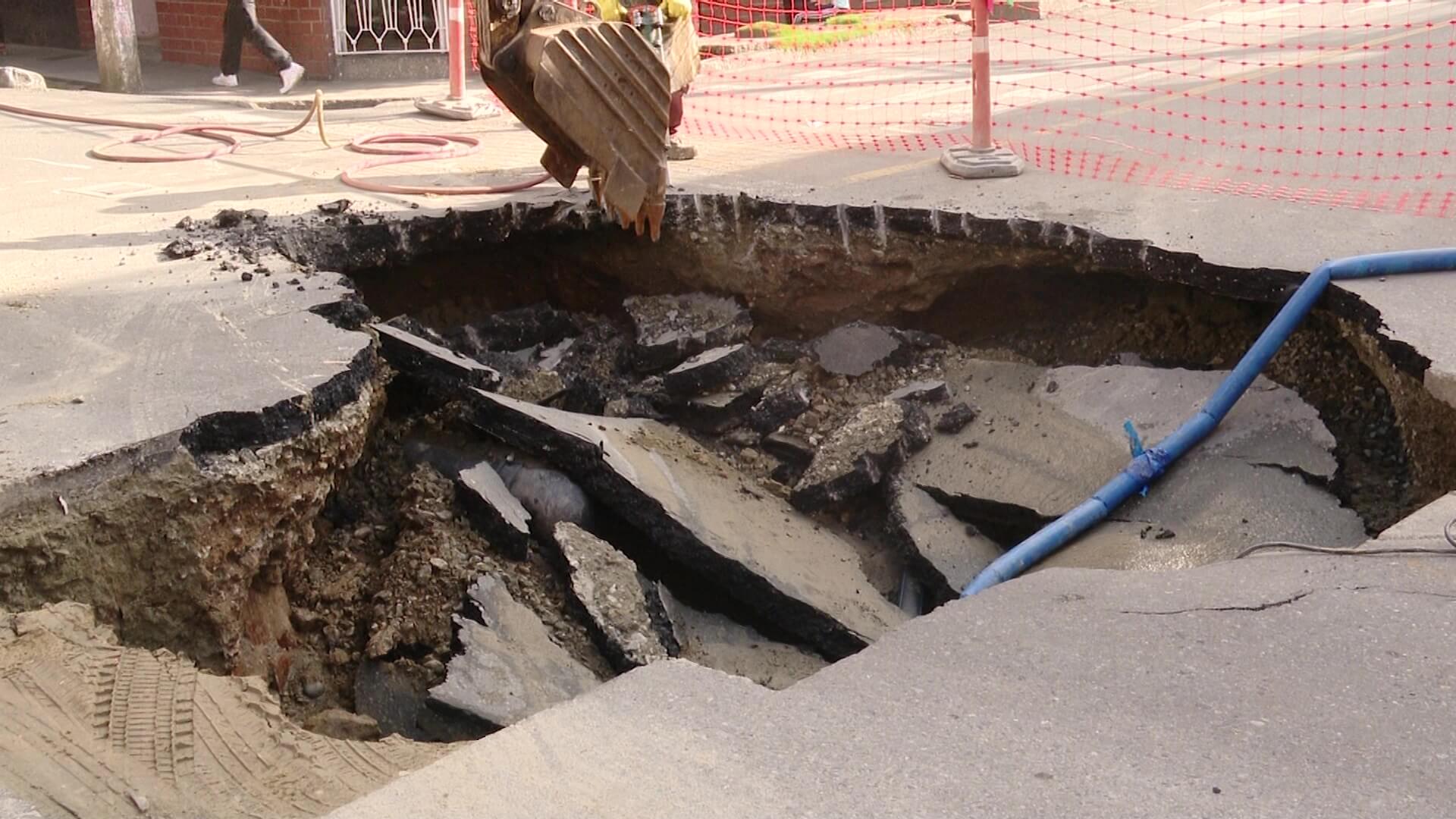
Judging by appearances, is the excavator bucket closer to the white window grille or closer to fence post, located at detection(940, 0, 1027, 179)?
fence post, located at detection(940, 0, 1027, 179)

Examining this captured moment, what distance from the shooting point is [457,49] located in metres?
8.30

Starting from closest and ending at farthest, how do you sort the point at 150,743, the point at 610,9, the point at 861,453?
the point at 150,743, the point at 861,453, the point at 610,9

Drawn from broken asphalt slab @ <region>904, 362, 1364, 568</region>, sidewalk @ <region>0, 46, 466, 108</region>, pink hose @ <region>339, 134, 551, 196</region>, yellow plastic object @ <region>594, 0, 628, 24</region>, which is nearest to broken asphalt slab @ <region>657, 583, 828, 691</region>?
broken asphalt slab @ <region>904, 362, 1364, 568</region>

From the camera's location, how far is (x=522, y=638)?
3467 mm

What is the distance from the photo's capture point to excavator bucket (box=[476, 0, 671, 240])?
4.39 meters

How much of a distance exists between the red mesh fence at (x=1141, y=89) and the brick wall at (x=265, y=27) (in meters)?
3.10

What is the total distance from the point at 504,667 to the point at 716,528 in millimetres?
934

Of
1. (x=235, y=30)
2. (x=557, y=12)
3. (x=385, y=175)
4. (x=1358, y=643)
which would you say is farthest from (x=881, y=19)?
(x=1358, y=643)

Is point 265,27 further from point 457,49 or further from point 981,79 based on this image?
point 981,79

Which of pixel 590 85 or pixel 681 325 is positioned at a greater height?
pixel 590 85

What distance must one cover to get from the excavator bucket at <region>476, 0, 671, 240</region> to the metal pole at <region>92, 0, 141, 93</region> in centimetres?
600

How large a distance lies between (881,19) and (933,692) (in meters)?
11.9

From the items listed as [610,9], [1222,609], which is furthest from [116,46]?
[1222,609]

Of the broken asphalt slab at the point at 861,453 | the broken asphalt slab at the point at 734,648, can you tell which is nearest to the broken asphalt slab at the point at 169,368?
the broken asphalt slab at the point at 734,648
